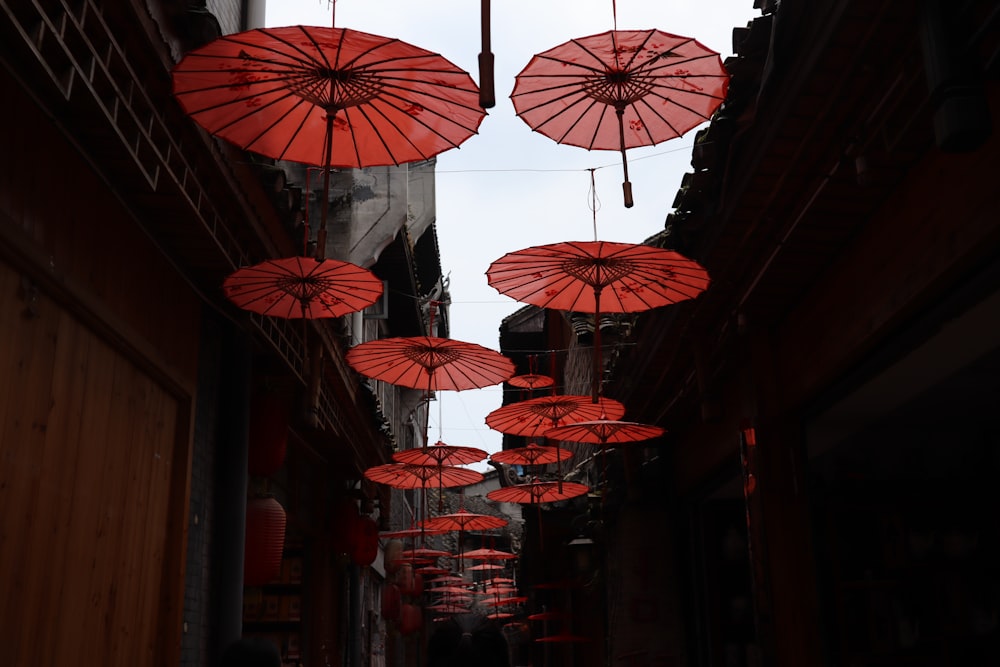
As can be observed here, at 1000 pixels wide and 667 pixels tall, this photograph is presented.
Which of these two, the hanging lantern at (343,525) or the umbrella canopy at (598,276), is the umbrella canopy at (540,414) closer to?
the umbrella canopy at (598,276)

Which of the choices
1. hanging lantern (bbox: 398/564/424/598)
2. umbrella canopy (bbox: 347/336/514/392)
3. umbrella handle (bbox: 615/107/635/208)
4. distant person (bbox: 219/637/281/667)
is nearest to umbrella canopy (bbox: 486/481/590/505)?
umbrella canopy (bbox: 347/336/514/392)

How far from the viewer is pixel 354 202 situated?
54.1 ft

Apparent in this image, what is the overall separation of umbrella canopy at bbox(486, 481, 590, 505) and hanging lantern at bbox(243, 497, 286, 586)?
5.45 meters

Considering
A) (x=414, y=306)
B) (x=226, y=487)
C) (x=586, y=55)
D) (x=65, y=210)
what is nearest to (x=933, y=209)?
(x=586, y=55)

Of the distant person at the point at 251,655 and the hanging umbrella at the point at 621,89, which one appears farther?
the hanging umbrella at the point at 621,89

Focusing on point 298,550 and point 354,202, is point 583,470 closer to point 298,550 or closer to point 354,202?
point 298,550

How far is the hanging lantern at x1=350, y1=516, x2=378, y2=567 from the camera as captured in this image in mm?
14609

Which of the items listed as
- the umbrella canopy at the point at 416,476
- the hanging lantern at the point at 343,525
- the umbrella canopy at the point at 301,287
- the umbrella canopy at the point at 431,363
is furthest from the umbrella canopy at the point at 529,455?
the umbrella canopy at the point at 301,287

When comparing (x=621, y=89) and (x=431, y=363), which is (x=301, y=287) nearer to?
(x=431, y=363)

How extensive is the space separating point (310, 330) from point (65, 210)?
15.2 ft

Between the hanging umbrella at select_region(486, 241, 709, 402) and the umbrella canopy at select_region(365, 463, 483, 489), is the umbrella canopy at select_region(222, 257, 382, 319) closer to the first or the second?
the hanging umbrella at select_region(486, 241, 709, 402)

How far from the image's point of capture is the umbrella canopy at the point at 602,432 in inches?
356

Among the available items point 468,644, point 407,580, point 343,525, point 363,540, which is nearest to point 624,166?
point 468,644

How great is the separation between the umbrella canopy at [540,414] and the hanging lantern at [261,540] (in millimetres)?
2885
